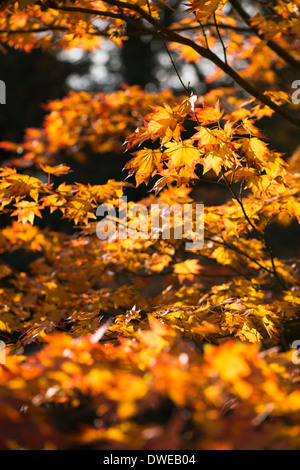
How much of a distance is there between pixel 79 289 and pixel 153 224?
920 mm

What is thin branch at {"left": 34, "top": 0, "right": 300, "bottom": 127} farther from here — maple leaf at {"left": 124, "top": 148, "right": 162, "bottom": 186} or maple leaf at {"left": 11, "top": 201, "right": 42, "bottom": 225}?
maple leaf at {"left": 11, "top": 201, "right": 42, "bottom": 225}

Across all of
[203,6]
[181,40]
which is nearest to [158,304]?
[181,40]

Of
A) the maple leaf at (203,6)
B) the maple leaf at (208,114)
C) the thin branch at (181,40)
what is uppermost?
the maple leaf at (203,6)

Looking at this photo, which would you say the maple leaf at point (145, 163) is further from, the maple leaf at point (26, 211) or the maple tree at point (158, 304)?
the maple leaf at point (26, 211)

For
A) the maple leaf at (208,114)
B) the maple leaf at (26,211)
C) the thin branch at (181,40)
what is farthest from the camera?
the maple leaf at (26,211)

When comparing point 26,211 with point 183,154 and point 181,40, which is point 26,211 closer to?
point 183,154

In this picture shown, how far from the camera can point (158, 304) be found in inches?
106

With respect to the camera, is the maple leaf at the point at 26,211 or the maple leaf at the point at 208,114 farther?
the maple leaf at the point at 26,211

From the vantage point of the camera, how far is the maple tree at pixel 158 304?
0.97 m

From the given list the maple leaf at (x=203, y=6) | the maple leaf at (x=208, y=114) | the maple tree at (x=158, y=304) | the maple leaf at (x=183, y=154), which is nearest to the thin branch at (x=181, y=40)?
the maple tree at (x=158, y=304)

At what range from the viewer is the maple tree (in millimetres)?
970

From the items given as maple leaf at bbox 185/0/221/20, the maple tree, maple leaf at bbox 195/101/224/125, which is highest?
maple leaf at bbox 185/0/221/20

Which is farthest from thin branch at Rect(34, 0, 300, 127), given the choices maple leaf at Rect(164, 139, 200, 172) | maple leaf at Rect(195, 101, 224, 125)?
maple leaf at Rect(164, 139, 200, 172)
